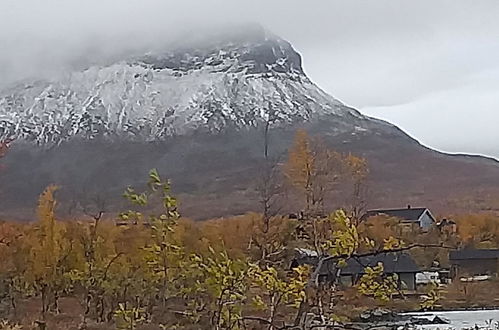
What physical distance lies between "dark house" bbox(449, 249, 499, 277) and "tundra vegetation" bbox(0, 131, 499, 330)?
1932 mm

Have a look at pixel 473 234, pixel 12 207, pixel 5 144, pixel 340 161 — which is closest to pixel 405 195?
pixel 12 207

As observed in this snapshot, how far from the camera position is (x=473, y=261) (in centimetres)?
6912

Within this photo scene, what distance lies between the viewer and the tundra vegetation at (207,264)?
6.39 m

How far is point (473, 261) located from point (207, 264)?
65.3 meters

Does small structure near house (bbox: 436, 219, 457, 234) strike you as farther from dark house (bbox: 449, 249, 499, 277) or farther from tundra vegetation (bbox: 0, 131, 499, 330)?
dark house (bbox: 449, 249, 499, 277)

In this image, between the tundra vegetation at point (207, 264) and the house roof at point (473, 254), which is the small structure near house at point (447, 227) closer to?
the tundra vegetation at point (207, 264)

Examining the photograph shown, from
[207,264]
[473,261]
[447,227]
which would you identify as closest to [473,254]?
[473,261]

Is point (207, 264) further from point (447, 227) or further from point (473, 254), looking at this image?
point (447, 227)

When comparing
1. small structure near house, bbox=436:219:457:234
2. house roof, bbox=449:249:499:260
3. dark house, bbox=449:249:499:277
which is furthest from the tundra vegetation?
house roof, bbox=449:249:499:260

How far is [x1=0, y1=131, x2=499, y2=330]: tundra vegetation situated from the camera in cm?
639

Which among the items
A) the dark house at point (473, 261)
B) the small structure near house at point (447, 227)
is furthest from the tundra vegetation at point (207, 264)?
the dark house at point (473, 261)

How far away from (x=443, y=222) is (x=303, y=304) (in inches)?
3138

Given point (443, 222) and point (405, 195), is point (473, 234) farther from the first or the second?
point (405, 195)

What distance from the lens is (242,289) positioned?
23.1 feet
